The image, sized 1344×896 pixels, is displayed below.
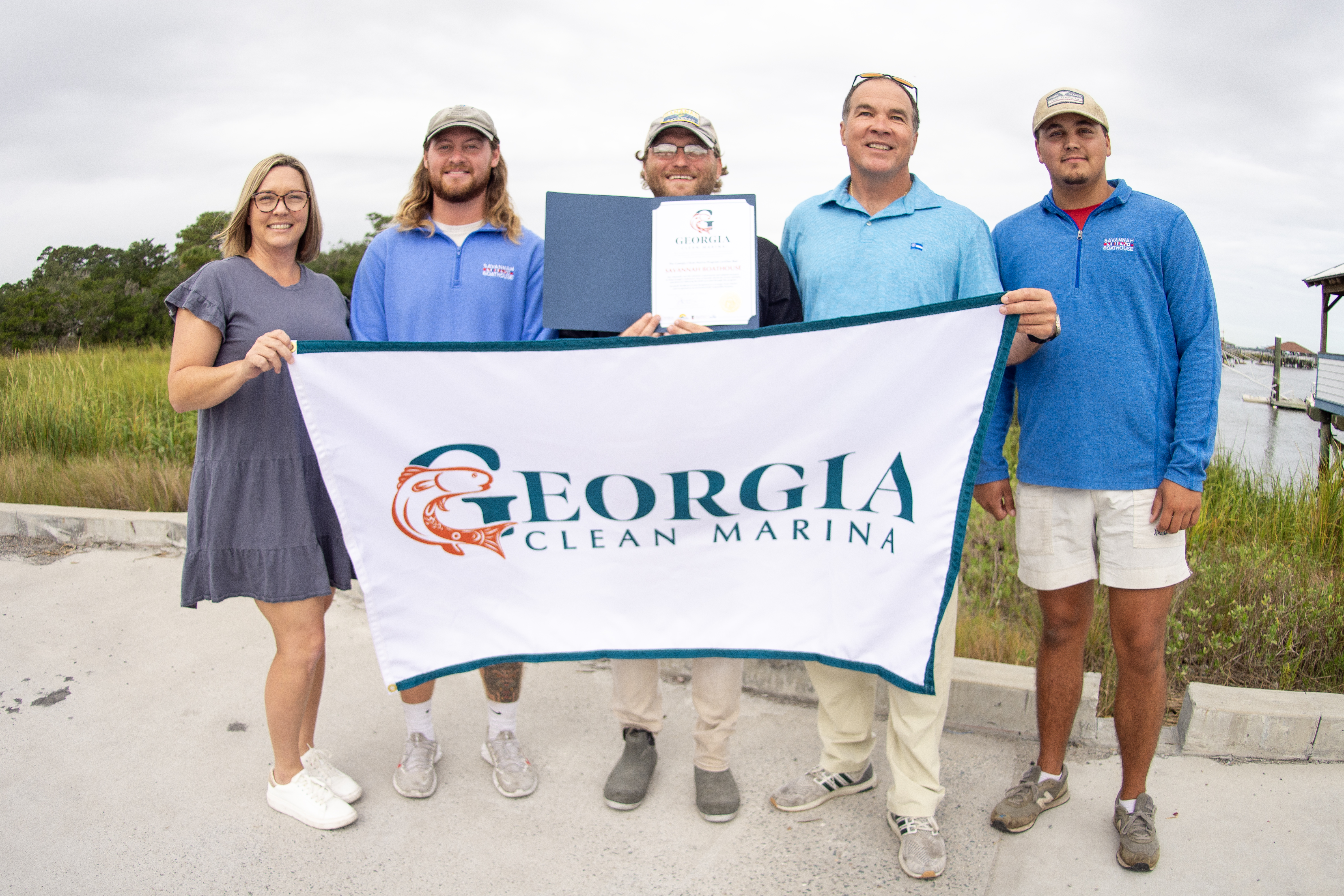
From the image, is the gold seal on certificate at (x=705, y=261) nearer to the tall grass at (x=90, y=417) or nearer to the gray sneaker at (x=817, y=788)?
the gray sneaker at (x=817, y=788)

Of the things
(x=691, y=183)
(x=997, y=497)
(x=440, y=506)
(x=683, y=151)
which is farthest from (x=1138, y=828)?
(x=683, y=151)

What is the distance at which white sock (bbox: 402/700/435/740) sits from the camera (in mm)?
3553

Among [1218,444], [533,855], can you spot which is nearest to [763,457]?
[533,855]

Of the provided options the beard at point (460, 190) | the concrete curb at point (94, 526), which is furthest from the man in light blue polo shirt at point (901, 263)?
the concrete curb at point (94, 526)

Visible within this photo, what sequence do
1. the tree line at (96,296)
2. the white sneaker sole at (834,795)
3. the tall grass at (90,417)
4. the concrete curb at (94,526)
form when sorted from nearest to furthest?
1. the white sneaker sole at (834,795)
2. the concrete curb at (94,526)
3. the tall grass at (90,417)
4. the tree line at (96,296)

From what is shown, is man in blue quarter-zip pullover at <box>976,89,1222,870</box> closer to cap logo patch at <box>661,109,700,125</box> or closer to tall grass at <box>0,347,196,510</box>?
cap logo patch at <box>661,109,700,125</box>

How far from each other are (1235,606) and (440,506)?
154 inches

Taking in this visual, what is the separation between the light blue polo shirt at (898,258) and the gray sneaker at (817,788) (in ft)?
5.82

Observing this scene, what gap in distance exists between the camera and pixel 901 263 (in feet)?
A: 9.92

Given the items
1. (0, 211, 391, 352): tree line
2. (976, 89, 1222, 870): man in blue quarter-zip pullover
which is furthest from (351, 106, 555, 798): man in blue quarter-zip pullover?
(0, 211, 391, 352): tree line

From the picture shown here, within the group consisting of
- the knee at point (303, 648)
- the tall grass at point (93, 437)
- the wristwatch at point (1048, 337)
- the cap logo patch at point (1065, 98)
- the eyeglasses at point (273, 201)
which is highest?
the cap logo patch at point (1065, 98)

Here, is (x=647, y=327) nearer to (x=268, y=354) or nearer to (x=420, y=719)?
(x=268, y=354)

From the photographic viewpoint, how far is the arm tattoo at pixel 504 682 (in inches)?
141

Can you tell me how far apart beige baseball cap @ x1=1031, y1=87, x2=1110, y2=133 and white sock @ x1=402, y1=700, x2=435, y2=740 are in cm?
326
